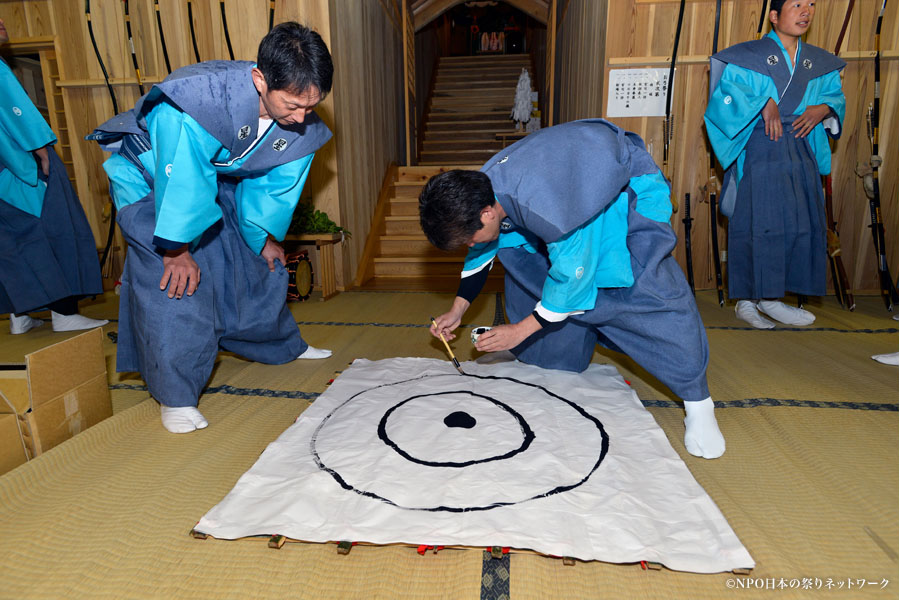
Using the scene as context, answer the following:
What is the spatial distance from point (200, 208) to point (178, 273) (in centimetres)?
22

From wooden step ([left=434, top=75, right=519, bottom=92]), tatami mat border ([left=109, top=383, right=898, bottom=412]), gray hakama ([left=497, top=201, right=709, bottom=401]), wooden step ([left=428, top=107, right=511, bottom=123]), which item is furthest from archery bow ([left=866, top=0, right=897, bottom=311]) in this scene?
wooden step ([left=434, top=75, right=519, bottom=92])

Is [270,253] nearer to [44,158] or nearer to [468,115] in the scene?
[44,158]

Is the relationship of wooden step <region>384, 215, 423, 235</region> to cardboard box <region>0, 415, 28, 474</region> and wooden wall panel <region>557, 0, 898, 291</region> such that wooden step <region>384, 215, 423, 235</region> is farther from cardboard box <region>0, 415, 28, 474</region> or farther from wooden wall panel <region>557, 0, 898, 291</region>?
cardboard box <region>0, 415, 28, 474</region>

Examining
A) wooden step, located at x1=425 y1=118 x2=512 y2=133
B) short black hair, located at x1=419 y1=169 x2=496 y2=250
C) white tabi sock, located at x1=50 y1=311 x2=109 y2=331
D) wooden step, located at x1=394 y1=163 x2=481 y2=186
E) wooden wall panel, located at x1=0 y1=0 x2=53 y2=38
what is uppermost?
wooden wall panel, located at x1=0 y1=0 x2=53 y2=38

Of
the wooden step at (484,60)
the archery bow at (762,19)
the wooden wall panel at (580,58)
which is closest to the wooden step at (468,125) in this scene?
the wooden step at (484,60)

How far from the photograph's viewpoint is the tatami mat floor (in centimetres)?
90

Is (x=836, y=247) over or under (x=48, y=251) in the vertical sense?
under

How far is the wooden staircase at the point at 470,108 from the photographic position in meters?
6.94

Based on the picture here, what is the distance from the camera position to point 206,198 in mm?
1392

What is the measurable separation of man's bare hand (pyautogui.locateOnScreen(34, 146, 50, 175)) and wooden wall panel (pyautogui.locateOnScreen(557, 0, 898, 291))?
322 cm

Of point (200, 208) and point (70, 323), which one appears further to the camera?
point (70, 323)

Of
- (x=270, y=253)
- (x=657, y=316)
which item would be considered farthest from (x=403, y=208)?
(x=657, y=316)

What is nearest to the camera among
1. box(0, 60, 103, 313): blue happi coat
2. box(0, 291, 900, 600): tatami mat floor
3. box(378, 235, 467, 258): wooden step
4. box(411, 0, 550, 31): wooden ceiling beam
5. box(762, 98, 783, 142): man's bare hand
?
box(0, 291, 900, 600): tatami mat floor

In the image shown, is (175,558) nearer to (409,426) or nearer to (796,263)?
(409,426)
